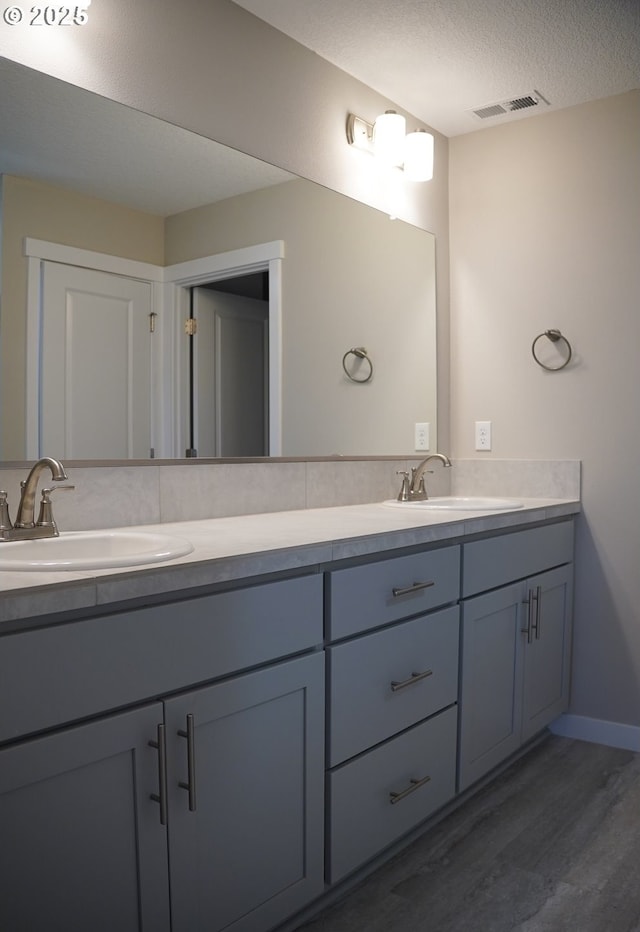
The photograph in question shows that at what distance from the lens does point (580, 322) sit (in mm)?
2727

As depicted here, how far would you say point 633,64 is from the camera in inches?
95.4

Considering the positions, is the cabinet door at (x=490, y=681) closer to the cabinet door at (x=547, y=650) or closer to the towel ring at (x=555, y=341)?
the cabinet door at (x=547, y=650)

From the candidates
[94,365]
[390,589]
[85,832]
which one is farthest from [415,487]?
[85,832]

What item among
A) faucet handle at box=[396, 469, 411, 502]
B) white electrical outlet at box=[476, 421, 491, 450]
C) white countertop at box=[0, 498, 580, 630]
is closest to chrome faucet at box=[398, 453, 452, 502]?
faucet handle at box=[396, 469, 411, 502]

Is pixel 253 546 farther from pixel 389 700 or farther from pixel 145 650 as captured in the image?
pixel 389 700

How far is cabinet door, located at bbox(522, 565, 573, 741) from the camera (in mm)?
2439

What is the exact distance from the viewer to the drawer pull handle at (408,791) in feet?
5.87

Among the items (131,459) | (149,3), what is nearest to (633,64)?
(149,3)

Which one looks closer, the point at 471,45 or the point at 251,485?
the point at 251,485

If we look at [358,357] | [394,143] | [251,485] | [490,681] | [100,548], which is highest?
[394,143]

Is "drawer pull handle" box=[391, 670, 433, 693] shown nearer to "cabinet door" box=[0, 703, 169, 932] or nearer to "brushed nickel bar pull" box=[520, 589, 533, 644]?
"brushed nickel bar pull" box=[520, 589, 533, 644]

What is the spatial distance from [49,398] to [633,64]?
2.03 m

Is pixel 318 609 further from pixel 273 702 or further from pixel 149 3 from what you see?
pixel 149 3

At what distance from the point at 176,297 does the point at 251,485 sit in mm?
562
